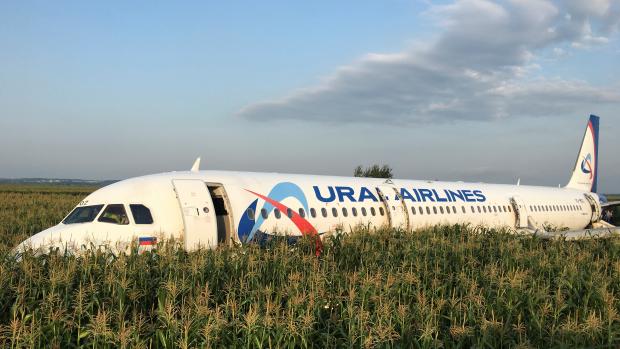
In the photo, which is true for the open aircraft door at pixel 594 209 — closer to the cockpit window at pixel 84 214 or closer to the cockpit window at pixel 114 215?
the cockpit window at pixel 114 215

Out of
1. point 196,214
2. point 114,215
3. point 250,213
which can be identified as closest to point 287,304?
point 196,214

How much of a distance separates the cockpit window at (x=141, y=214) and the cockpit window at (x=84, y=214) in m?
0.89

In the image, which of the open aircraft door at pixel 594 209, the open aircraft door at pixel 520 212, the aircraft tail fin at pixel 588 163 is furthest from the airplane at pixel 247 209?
the aircraft tail fin at pixel 588 163

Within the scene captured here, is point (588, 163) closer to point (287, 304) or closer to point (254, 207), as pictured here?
point (254, 207)

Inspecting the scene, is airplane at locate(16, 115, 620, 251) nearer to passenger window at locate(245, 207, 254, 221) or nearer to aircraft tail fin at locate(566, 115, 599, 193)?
passenger window at locate(245, 207, 254, 221)

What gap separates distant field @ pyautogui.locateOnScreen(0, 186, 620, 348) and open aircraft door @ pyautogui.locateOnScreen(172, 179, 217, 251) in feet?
9.10

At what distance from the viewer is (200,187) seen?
15406 mm

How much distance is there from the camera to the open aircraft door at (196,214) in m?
14.0

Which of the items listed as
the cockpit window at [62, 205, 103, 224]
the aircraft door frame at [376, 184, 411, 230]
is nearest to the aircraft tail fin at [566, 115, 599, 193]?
the aircraft door frame at [376, 184, 411, 230]

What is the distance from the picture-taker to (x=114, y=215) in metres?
13.7

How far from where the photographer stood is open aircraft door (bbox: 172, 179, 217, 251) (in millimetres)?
14008

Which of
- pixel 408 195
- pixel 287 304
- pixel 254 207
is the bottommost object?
pixel 287 304

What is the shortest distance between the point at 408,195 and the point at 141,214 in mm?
12098

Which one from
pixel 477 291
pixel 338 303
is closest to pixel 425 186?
pixel 477 291
